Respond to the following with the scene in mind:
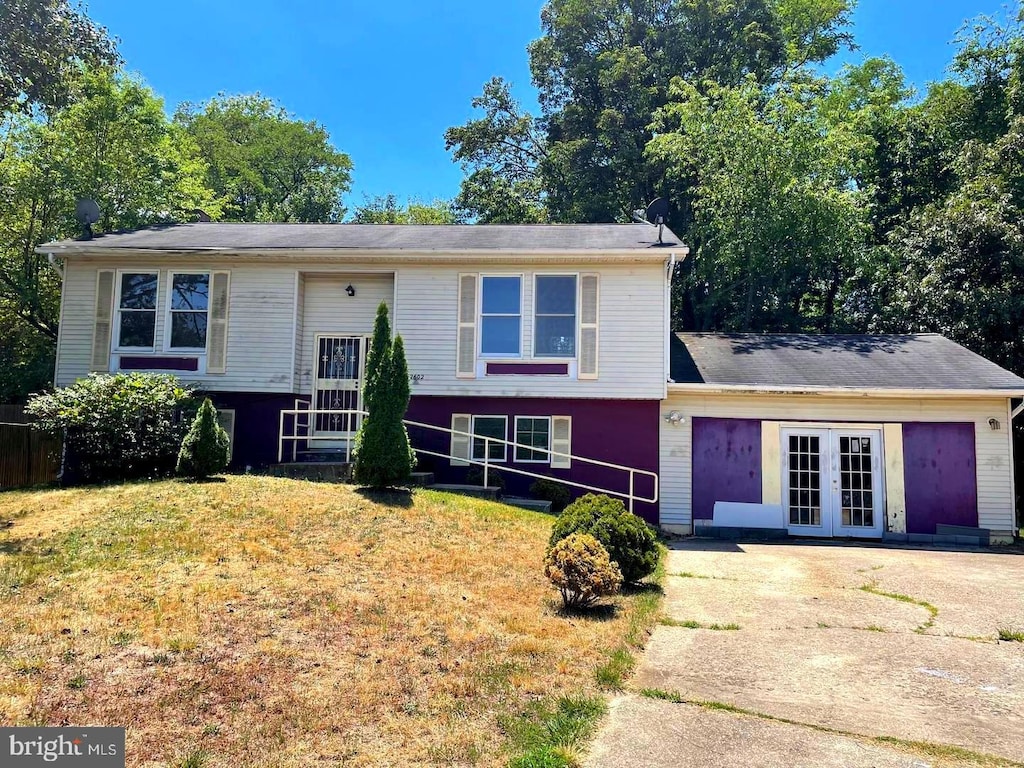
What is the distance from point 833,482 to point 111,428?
12871 millimetres

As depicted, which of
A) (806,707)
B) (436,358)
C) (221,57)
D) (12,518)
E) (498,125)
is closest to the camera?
(806,707)

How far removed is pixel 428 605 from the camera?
19.9 ft

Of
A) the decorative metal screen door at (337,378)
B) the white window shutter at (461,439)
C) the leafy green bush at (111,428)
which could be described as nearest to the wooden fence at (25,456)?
the leafy green bush at (111,428)

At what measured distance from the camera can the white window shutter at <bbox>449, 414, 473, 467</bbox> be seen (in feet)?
44.4

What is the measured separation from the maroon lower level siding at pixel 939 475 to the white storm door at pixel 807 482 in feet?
4.82

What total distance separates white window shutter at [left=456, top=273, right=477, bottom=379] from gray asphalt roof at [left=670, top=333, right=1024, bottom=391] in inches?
159

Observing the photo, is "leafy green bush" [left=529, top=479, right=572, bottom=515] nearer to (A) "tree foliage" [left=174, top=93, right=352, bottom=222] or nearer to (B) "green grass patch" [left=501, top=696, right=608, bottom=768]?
(B) "green grass patch" [left=501, top=696, right=608, bottom=768]

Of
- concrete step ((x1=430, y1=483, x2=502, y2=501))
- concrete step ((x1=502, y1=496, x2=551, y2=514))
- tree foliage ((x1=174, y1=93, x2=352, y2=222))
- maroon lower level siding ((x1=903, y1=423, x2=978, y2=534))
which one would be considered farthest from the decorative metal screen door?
tree foliage ((x1=174, y1=93, x2=352, y2=222))

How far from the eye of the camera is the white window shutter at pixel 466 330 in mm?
13500

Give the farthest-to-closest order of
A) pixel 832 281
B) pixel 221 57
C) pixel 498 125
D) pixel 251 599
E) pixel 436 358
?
pixel 498 125 < pixel 221 57 < pixel 832 281 < pixel 436 358 < pixel 251 599

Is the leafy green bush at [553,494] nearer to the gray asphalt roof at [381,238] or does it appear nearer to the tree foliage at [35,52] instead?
the gray asphalt roof at [381,238]

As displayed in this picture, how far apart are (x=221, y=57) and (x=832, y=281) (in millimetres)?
24407

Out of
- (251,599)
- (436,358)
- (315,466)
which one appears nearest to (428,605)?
(251,599)

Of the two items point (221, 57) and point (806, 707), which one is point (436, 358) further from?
point (221, 57)
